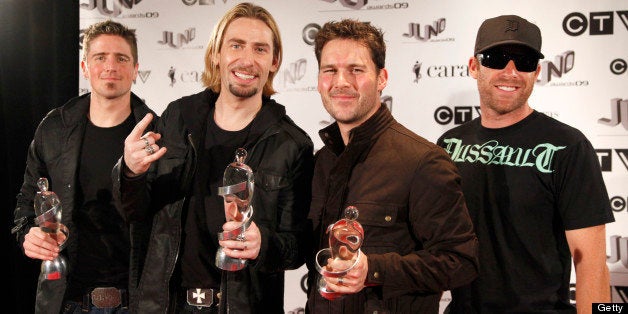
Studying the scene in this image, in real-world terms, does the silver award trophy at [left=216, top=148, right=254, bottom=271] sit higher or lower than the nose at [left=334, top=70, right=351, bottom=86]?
lower

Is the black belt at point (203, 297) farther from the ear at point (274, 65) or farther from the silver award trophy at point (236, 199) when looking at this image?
the ear at point (274, 65)

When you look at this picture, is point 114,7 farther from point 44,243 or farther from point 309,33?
point 44,243

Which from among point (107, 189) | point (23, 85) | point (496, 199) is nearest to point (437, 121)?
point (496, 199)

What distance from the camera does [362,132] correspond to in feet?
7.55

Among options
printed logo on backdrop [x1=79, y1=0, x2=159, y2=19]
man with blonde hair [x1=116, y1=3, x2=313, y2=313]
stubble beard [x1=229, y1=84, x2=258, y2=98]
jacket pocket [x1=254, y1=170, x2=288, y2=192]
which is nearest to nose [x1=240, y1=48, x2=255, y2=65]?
man with blonde hair [x1=116, y1=3, x2=313, y2=313]

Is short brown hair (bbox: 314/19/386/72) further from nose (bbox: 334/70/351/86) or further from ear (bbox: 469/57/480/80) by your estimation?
ear (bbox: 469/57/480/80)

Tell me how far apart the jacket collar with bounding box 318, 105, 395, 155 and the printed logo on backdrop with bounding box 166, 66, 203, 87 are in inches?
86.3

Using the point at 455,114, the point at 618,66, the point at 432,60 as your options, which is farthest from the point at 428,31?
the point at 618,66

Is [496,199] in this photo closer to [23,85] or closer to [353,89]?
[353,89]

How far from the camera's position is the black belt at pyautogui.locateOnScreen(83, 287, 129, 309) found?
288 centimetres

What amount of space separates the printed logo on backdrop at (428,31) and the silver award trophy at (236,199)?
2278mm

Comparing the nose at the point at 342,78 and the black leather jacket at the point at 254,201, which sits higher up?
the nose at the point at 342,78

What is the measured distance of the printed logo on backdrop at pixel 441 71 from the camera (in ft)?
13.0

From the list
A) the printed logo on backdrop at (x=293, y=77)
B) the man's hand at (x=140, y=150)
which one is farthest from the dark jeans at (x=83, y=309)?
the printed logo on backdrop at (x=293, y=77)
